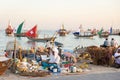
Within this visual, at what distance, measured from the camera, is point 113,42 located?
18.1 metres

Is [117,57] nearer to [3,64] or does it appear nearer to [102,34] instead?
[3,64]

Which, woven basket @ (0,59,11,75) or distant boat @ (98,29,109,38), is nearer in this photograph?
woven basket @ (0,59,11,75)

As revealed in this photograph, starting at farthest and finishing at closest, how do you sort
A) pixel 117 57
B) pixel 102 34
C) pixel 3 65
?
pixel 102 34 → pixel 117 57 → pixel 3 65

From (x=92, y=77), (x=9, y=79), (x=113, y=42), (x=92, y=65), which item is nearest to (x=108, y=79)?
(x=92, y=77)

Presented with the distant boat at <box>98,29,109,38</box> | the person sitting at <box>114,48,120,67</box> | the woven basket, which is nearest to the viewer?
the woven basket

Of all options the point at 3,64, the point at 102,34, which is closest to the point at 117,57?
the point at 3,64

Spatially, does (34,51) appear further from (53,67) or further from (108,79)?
(108,79)

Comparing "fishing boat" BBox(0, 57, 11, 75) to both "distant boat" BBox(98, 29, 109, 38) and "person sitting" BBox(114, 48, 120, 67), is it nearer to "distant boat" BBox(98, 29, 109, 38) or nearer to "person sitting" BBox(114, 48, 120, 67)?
"person sitting" BBox(114, 48, 120, 67)

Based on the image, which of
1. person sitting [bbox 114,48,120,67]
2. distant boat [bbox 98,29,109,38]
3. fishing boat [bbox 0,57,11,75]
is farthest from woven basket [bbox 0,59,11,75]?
distant boat [bbox 98,29,109,38]

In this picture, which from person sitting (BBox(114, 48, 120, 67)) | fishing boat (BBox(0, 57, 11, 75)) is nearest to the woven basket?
fishing boat (BBox(0, 57, 11, 75))

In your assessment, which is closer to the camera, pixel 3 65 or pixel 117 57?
pixel 3 65

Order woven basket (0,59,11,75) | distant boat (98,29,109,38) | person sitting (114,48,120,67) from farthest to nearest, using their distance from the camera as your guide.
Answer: distant boat (98,29,109,38)
person sitting (114,48,120,67)
woven basket (0,59,11,75)

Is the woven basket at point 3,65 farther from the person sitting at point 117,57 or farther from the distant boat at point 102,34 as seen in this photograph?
the distant boat at point 102,34

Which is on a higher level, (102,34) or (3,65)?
(102,34)
